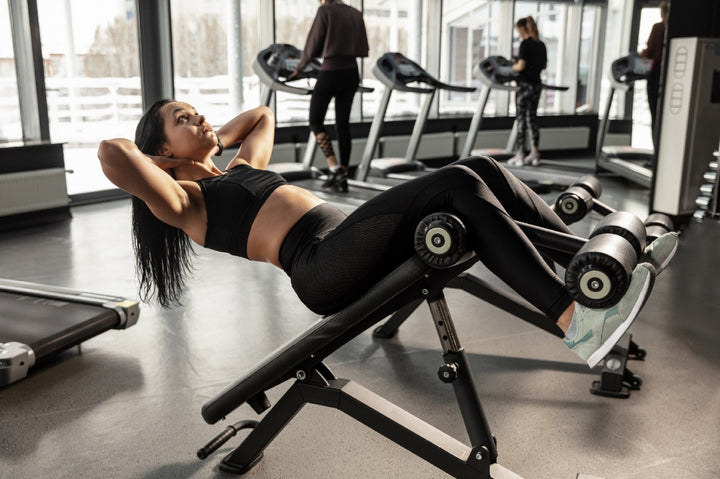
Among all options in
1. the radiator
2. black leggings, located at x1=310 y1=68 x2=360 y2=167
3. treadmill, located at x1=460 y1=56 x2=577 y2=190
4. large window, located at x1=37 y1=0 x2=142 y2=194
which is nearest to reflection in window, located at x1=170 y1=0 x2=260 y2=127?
large window, located at x1=37 y1=0 x2=142 y2=194

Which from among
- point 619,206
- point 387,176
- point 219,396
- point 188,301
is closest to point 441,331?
point 219,396

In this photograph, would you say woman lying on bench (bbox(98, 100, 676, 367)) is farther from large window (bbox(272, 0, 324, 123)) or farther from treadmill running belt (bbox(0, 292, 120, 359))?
large window (bbox(272, 0, 324, 123))

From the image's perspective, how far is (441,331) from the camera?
5.28 feet

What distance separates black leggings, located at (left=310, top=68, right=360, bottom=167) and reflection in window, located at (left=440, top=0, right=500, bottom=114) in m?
2.65

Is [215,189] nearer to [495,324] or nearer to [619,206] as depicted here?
[495,324]

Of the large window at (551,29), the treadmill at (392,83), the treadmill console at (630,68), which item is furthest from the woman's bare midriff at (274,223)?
the large window at (551,29)

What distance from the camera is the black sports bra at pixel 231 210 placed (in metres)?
1.77

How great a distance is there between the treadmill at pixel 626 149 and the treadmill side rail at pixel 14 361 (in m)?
4.58

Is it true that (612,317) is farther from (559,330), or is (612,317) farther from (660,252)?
(559,330)

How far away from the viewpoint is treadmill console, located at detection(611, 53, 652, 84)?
553cm

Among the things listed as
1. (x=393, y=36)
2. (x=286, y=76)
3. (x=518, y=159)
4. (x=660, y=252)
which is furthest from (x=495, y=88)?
(x=660, y=252)

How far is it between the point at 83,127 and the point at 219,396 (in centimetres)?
425

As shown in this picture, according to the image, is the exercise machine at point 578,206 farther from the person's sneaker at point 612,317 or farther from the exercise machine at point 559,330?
the person's sneaker at point 612,317

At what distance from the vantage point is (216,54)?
19.9ft
